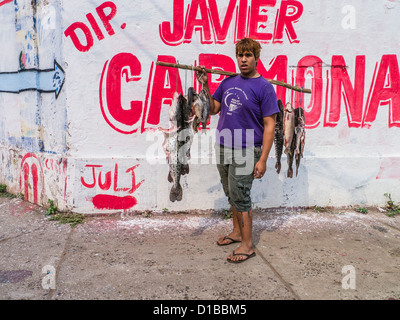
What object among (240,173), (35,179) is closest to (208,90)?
(240,173)

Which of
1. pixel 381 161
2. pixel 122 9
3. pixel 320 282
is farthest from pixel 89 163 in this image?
pixel 381 161

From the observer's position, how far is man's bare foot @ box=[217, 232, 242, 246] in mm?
3654

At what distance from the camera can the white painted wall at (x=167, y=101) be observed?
425 centimetres

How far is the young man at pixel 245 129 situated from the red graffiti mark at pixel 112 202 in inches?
62.5

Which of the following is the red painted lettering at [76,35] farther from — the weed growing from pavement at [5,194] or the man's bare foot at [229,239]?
the man's bare foot at [229,239]

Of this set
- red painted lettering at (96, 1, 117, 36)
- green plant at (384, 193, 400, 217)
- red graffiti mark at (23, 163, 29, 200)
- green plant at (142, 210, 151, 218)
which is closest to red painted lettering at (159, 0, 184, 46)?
red painted lettering at (96, 1, 117, 36)

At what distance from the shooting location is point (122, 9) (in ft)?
13.8

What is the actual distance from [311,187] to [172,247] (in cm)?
230

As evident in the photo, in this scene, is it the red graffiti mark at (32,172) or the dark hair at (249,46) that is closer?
the dark hair at (249,46)

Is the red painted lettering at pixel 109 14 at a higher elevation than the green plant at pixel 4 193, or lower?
higher

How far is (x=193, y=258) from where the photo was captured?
3.35 meters

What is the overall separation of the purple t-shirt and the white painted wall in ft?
3.83

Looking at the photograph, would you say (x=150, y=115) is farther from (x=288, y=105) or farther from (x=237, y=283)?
(x=237, y=283)
